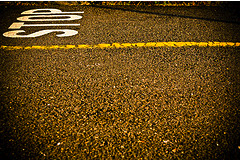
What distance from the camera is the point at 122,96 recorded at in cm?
218

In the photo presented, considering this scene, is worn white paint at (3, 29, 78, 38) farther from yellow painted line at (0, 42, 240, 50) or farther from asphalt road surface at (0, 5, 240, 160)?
yellow painted line at (0, 42, 240, 50)

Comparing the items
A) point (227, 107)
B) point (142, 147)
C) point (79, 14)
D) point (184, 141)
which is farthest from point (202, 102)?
point (79, 14)

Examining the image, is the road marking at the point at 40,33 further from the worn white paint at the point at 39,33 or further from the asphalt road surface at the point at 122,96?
the asphalt road surface at the point at 122,96

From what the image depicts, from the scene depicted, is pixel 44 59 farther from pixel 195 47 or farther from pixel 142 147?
pixel 195 47

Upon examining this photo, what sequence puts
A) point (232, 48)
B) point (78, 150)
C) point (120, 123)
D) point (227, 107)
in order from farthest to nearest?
point (232, 48)
point (227, 107)
point (120, 123)
point (78, 150)

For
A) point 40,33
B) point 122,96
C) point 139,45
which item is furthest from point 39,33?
point 122,96

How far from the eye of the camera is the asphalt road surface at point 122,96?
5.51ft

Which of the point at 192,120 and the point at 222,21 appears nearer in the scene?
the point at 192,120

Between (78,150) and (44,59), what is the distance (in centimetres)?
174

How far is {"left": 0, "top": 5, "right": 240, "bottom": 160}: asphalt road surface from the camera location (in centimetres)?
168

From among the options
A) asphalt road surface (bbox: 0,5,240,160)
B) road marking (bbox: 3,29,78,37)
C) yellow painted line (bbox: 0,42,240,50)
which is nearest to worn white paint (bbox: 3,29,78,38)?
road marking (bbox: 3,29,78,37)

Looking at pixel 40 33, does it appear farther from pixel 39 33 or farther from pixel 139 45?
pixel 139 45

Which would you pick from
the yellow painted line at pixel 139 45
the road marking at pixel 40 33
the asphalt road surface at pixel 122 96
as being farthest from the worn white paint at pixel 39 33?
the yellow painted line at pixel 139 45

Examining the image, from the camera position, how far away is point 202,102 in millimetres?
2107
